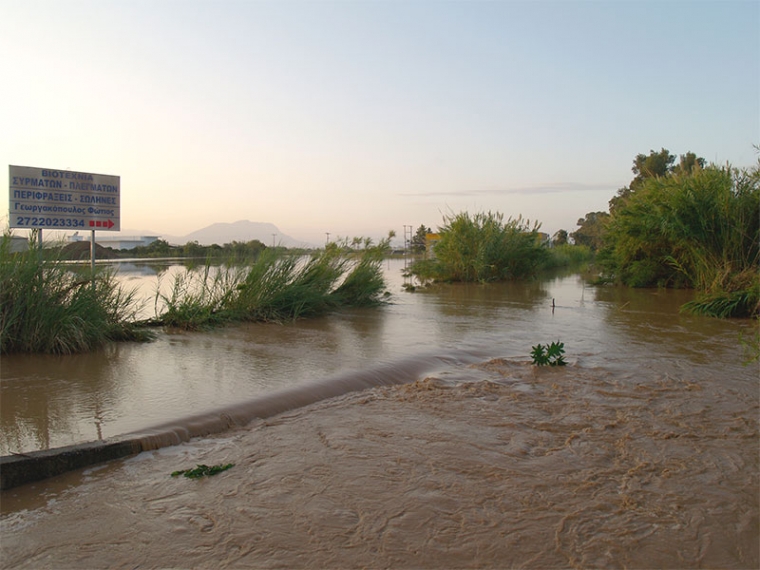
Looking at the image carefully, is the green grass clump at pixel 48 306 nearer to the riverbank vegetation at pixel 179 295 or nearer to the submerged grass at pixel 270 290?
the riverbank vegetation at pixel 179 295

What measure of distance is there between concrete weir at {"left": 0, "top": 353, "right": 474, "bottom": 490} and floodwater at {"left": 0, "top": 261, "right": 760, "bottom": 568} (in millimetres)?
75

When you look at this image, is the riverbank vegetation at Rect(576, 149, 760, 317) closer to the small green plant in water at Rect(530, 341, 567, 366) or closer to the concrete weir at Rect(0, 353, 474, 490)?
the small green plant in water at Rect(530, 341, 567, 366)

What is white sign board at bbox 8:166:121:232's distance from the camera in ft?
27.4

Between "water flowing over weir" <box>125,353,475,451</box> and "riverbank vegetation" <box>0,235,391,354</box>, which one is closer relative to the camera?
"water flowing over weir" <box>125,353,475,451</box>

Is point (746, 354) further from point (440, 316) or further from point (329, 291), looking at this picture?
point (329, 291)

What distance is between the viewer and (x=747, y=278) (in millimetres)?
12805

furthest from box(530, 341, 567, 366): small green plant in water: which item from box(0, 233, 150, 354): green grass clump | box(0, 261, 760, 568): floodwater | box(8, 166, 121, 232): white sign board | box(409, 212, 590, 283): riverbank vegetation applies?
box(409, 212, 590, 283): riverbank vegetation

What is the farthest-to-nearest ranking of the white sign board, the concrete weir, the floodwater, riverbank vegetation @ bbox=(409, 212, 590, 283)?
1. riverbank vegetation @ bbox=(409, 212, 590, 283)
2. the white sign board
3. the concrete weir
4. the floodwater

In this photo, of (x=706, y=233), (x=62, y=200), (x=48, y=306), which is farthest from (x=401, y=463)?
(x=706, y=233)

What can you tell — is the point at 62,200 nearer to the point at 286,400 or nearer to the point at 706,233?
the point at 286,400

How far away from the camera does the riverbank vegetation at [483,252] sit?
76.6ft

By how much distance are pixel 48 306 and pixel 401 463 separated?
19.0 feet

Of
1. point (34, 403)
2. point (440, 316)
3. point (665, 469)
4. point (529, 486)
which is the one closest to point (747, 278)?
point (440, 316)

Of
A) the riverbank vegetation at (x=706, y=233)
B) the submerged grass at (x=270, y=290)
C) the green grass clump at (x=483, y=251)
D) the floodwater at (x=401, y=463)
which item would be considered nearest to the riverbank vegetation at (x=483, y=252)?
the green grass clump at (x=483, y=251)
